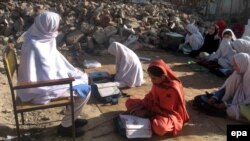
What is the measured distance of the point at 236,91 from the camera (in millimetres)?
6227

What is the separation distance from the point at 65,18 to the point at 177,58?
3.19 metres

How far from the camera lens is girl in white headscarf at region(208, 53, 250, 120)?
19.8 feet

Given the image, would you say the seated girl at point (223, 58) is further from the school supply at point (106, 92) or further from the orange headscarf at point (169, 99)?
the orange headscarf at point (169, 99)

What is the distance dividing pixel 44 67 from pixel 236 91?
2989mm

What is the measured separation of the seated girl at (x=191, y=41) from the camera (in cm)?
1026

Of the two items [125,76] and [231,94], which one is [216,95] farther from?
[125,76]

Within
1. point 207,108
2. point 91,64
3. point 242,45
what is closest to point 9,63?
point 207,108

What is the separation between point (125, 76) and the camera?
7.30m

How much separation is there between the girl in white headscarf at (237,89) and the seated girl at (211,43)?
375 centimetres

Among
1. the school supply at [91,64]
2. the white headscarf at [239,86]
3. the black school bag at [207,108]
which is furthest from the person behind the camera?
the school supply at [91,64]

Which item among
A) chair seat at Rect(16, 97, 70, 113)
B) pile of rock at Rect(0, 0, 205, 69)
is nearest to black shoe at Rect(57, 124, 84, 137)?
chair seat at Rect(16, 97, 70, 113)

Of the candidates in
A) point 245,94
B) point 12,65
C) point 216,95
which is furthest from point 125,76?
point 12,65

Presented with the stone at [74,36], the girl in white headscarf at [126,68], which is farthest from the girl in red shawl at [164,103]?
the stone at [74,36]

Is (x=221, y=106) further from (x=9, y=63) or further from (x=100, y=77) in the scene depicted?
(x=9, y=63)
